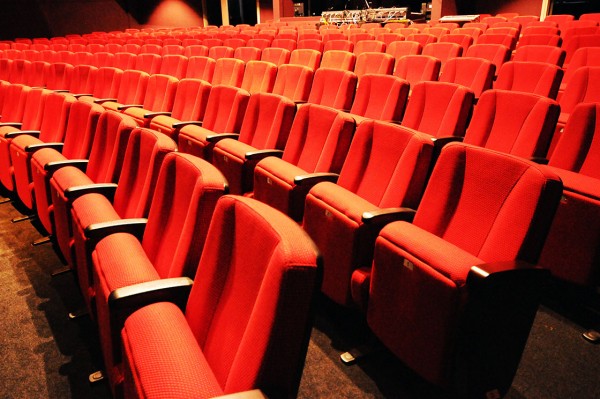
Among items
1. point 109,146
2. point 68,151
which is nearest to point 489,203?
point 109,146

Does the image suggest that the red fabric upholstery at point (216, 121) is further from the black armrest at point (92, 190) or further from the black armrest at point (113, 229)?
the black armrest at point (113, 229)

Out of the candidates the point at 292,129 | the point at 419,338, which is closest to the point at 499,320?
the point at 419,338

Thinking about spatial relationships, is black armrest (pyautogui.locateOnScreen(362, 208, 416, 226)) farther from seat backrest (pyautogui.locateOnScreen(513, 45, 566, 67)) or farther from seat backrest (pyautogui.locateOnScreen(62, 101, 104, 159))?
seat backrest (pyautogui.locateOnScreen(513, 45, 566, 67))

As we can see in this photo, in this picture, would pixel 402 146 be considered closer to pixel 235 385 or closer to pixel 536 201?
pixel 536 201

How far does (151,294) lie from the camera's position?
42 centimetres

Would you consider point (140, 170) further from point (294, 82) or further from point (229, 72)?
point (229, 72)

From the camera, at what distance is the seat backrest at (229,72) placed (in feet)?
5.06

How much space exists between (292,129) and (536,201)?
1.67 ft

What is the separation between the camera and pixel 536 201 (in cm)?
47

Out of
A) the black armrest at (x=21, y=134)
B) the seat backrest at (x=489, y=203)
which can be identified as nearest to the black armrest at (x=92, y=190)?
the seat backrest at (x=489, y=203)

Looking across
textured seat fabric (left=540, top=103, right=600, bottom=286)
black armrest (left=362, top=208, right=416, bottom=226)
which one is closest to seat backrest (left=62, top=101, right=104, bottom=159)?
black armrest (left=362, top=208, right=416, bottom=226)

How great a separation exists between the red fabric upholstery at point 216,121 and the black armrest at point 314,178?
368 millimetres

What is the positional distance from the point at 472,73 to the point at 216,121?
71 centimetres

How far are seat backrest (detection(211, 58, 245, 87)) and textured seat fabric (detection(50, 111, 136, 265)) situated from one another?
0.75 meters
